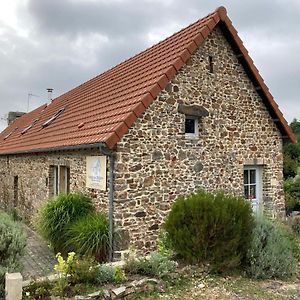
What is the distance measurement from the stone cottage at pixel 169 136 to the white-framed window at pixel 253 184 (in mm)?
32

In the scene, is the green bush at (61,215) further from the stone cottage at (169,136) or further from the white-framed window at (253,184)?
the white-framed window at (253,184)

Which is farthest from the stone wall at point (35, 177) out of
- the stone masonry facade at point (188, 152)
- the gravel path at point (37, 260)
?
the gravel path at point (37, 260)

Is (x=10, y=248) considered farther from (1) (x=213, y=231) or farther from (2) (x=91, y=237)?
(1) (x=213, y=231)

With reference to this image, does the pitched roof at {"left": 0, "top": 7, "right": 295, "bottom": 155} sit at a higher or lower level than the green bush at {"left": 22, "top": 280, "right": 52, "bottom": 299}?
higher

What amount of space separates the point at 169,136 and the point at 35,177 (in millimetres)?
6671

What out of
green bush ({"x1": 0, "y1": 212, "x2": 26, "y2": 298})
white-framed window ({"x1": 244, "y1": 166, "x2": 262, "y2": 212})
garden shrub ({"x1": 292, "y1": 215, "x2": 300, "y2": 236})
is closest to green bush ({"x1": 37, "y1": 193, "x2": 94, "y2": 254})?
green bush ({"x1": 0, "y1": 212, "x2": 26, "y2": 298})

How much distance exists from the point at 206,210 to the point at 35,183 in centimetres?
886

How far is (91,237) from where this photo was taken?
8242 mm

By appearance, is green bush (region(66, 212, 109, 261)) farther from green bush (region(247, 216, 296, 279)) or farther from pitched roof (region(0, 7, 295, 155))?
green bush (region(247, 216, 296, 279))

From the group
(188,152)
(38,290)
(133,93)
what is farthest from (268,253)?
(133,93)

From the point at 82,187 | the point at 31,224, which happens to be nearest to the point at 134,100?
the point at 82,187

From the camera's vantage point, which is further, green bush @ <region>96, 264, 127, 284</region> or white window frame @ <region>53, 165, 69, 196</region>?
white window frame @ <region>53, 165, 69, 196</region>

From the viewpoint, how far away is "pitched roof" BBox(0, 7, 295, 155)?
895cm

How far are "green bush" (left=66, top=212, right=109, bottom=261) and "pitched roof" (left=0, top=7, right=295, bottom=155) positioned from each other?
176 centimetres
